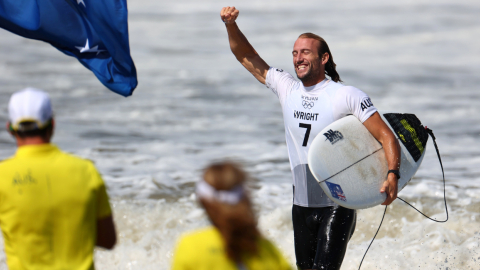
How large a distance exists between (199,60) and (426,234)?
15080 mm

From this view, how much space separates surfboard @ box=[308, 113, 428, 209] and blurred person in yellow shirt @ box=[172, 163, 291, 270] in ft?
5.97

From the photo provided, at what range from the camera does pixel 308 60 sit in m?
3.88

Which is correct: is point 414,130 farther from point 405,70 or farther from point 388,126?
point 405,70

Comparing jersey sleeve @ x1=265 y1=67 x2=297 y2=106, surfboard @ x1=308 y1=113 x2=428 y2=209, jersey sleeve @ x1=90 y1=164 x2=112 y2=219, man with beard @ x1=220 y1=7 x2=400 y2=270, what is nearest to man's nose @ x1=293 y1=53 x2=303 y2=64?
man with beard @ x1=220 y1=7 x2=400 y2=270

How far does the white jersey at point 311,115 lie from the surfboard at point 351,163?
86 millimetres

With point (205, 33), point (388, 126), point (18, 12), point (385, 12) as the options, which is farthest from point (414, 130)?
point (385, 12)

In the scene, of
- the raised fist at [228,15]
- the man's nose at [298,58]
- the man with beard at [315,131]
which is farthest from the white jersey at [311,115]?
the raised fist at [228,15]

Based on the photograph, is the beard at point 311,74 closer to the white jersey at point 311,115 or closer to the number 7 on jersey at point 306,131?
the white jersey at point 311,115

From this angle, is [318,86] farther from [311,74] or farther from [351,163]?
[351,163]

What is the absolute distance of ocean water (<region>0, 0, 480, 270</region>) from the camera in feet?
22.6

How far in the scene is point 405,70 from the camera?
63.4ft

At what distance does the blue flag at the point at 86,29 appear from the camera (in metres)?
4.98

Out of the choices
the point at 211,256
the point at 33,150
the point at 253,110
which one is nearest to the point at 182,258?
the point at 211,256

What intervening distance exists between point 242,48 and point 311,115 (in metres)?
0.88
